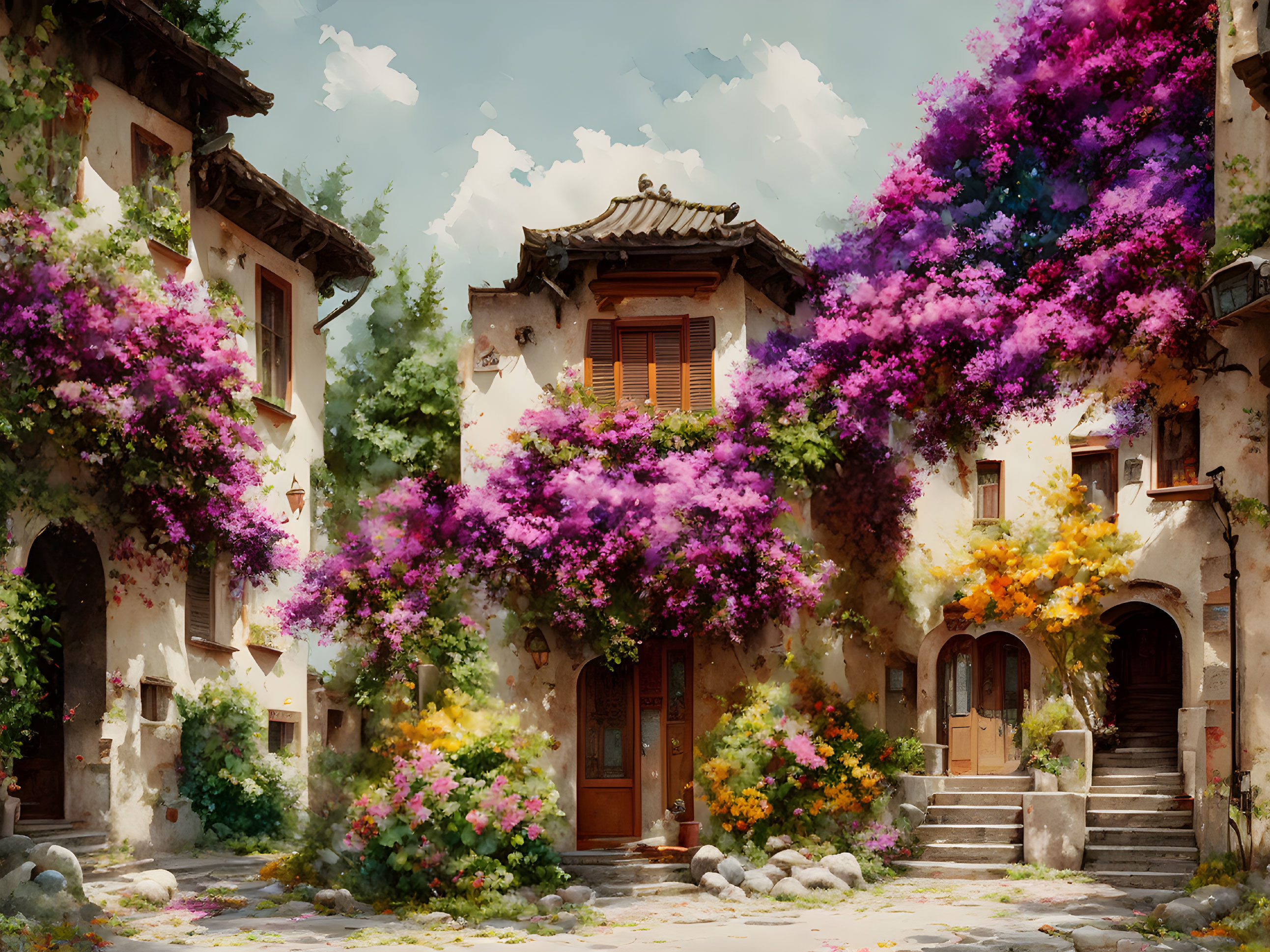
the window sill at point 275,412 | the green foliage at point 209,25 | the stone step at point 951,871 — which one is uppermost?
the green foliage at point 209,25

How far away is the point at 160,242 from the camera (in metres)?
16.3

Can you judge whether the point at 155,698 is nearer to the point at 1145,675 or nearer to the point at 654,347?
the point at 654,347

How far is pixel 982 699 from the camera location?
22.2 metres

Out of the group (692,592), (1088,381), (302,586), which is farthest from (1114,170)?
(302,586)

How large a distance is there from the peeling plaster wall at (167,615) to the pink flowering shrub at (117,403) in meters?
0.45

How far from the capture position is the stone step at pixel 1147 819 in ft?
57.4

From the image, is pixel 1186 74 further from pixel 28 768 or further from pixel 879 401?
pixel 28 768

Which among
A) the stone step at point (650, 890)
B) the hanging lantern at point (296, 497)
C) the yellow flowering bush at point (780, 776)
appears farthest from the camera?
the hanging lantern at point (296, 497)

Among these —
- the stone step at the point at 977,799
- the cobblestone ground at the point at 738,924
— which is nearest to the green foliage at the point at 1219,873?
the cobblestone ground at the point at 738,924

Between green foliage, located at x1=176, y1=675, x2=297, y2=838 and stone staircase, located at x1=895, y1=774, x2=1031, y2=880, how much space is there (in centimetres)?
816

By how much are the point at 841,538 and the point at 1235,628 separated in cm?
633

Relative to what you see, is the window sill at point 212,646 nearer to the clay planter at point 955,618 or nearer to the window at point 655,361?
the window at point 655,361

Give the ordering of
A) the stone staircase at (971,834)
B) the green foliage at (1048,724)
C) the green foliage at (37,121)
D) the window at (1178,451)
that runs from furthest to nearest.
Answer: the window at (1178,451) < the green foliage at (1048,724) < the stone staircase at (971,834) < the green foliage at (37,121)

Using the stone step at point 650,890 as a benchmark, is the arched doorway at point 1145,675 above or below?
above
